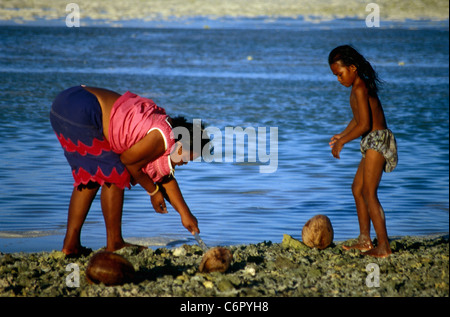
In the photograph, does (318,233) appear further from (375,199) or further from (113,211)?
(113,211)

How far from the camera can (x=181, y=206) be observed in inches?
189

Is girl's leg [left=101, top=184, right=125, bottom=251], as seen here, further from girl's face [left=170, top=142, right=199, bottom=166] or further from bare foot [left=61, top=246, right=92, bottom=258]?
girl's face [left=170, top=142, right=199, bottom=166]

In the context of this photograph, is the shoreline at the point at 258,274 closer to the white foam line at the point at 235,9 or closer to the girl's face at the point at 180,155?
the girl's face at the point at 180,155

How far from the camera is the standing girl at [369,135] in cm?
483

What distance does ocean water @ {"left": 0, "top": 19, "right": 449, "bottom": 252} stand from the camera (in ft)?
20.8

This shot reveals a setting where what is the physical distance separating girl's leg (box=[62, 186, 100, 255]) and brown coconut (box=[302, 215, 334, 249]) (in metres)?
1.63

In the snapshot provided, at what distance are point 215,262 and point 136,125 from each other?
1046mm

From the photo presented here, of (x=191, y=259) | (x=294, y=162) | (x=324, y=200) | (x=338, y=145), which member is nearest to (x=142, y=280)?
(x=191, y=259)

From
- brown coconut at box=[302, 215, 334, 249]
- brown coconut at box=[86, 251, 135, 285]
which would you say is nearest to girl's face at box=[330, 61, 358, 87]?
brown coconut at box=[302, 215, 334, 249]

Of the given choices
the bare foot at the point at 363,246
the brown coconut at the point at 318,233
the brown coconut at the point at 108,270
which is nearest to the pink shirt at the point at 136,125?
the brown coconut at the point at 108,270

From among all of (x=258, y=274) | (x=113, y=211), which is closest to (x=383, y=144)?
(x=258, y=274)

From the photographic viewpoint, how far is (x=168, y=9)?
43.1 metres

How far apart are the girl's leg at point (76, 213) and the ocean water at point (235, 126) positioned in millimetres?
694
